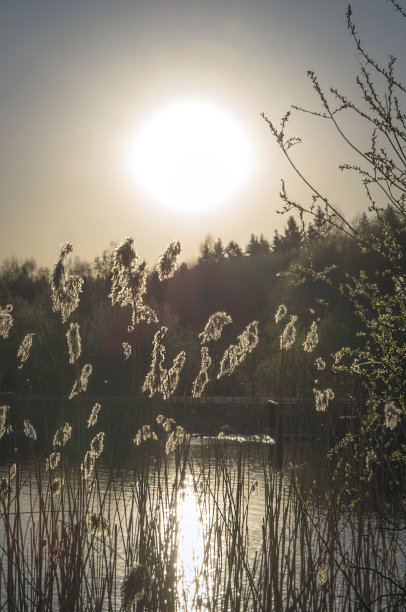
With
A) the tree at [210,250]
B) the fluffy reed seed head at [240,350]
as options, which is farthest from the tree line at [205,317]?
the tree at [210,250]

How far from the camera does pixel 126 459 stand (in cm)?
1059

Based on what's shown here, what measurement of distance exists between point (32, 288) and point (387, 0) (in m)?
40.1

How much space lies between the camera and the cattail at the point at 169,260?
3090 millimetres

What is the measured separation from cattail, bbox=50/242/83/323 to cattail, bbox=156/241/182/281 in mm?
376

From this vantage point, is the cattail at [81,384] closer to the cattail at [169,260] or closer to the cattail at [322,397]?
the cattail at [169,260]

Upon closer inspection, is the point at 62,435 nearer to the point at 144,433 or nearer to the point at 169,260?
the point at 144,433

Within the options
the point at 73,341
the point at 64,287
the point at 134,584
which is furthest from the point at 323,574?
the point at 64,287

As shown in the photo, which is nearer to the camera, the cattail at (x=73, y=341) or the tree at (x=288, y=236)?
the cattail at (x=73, y=341)

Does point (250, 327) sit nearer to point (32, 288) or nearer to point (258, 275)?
point (258, 275)

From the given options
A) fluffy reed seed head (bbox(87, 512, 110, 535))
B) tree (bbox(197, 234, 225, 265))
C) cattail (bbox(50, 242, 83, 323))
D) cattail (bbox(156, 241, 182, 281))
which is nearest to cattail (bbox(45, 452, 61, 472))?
fluffy reed seed head (bbox(87, 512, 110, 535))

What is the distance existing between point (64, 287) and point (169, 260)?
50 centimetres

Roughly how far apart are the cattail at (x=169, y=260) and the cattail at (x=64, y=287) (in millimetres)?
376

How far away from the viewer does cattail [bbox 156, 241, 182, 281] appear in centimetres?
309

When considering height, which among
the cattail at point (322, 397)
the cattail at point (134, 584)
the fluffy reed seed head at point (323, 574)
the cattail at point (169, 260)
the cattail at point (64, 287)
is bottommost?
the fluffy reed seed head at point (323, 574)
